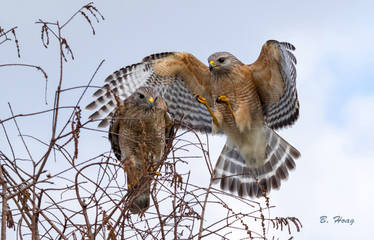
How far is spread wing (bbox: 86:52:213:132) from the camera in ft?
21.4

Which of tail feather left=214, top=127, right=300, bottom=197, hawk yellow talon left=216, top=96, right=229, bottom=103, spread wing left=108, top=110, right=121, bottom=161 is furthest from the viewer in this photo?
tail feather left=214, top=127, right=300, bottom=197

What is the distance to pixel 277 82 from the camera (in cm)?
646

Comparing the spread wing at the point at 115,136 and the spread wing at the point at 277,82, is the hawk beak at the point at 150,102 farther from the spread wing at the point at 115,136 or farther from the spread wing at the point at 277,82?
the spread wing at the point at 277,82

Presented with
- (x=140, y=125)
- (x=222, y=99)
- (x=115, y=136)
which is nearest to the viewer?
(x=140, y=125)

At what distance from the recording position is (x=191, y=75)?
6.77m

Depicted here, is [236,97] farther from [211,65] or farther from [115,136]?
[115,136]

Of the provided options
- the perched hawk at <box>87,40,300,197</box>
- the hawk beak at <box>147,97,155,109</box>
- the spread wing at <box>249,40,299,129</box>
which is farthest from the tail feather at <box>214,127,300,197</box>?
the hawk beak at <box>147,97,155,109</box>

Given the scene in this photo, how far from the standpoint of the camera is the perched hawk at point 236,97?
20.8 ft

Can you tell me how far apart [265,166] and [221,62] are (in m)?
1.72

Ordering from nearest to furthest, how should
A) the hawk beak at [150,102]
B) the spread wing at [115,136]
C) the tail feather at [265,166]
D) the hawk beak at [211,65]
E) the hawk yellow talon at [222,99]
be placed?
the hawk beak at [150,102] < the spread wing at [115,136] < the hawk beak at [211,65] < the hawk yellow talon at [222,99] < the tail feather at [265,166]

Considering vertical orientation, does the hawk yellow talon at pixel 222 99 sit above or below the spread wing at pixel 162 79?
below

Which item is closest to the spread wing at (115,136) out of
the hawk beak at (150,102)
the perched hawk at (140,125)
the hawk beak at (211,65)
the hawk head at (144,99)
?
the perched hawk at (140,125)

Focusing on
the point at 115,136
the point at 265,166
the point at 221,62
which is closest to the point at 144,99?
the point at 115,136

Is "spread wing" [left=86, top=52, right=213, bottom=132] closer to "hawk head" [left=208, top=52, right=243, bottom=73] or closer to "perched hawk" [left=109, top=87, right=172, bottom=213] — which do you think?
"hawk head" [left=208, top=52, right=243, bottom=73]
